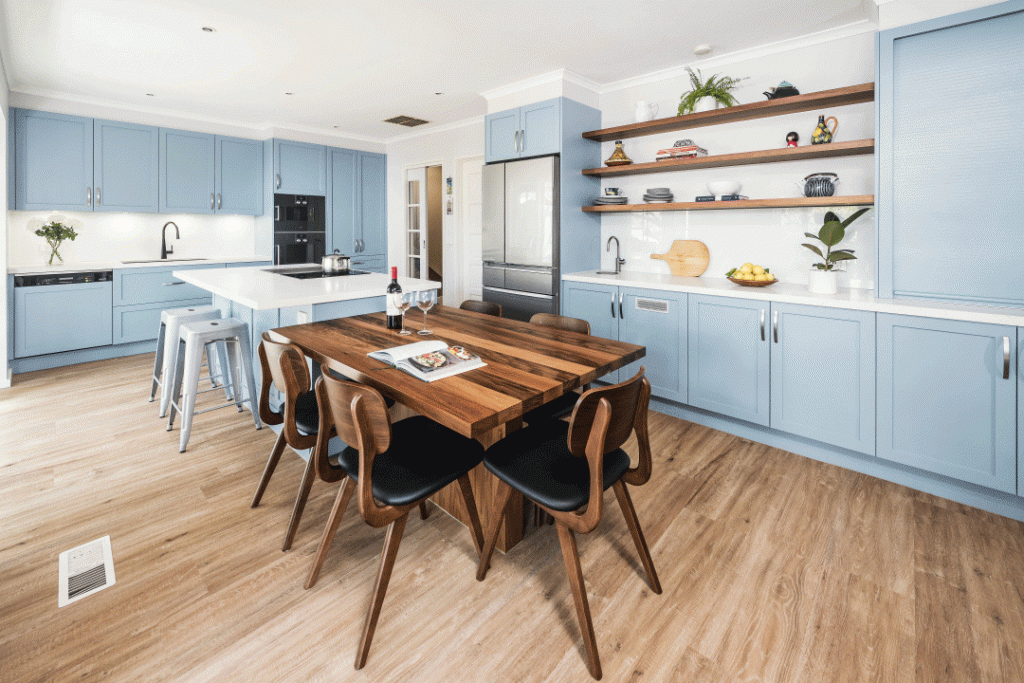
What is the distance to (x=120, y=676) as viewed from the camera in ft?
4.88

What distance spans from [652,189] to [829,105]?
3.98 ft

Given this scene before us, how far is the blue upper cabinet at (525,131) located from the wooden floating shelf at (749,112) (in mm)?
305

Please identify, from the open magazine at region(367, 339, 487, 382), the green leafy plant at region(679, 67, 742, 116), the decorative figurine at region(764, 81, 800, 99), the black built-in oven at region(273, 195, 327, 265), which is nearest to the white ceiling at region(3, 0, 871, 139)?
the green leafy plant at region(679, 67, 742, 116)

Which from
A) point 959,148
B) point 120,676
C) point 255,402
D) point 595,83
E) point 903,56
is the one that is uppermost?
point 595,83

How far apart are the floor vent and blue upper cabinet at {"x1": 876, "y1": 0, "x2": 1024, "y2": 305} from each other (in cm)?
372

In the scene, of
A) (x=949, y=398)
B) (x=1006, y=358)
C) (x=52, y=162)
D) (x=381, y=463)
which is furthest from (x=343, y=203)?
(x=1006, y=358)

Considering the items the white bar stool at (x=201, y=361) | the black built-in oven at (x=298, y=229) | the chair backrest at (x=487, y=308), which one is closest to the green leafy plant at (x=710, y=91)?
the chair backrest at (x=487, y=308)

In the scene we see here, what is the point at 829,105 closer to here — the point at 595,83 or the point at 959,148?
the point at 959,148

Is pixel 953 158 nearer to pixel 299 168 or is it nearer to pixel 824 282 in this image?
pixel 824 282

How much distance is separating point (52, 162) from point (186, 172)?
1.11 m

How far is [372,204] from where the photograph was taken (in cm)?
697

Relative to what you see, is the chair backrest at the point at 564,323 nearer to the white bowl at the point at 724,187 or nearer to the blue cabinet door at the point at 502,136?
the white bowl at the point at 724,187

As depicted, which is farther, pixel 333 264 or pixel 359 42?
pixel 333 264

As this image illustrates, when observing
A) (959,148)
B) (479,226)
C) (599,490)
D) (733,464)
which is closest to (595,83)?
(479,226)
